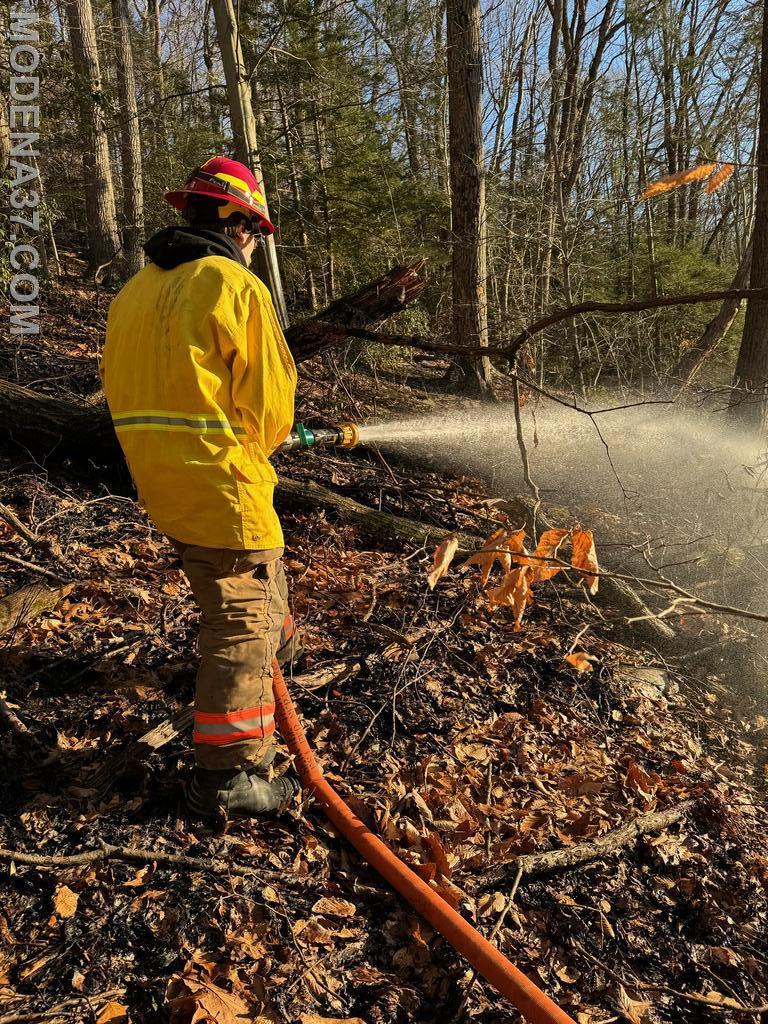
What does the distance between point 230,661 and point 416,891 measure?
1.11 m

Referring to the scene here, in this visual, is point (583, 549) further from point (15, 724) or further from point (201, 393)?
point (15, 724)

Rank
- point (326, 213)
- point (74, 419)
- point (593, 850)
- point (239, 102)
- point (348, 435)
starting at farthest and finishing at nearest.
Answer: point (326, 213) → point (239, 102) → point (74, 419) → point (348, 435) → point (593, 850)

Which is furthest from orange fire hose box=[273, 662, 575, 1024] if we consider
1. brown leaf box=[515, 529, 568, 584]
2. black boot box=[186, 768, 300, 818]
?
brown leaf box=[515, 529, 568, 584]

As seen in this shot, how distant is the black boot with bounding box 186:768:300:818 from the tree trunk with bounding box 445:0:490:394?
286 inches

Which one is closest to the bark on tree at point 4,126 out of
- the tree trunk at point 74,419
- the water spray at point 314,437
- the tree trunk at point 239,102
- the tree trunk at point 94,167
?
the tree trunk at point 94,167

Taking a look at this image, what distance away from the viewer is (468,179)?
9055 mm

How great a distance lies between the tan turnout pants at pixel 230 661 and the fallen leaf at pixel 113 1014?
0.79m

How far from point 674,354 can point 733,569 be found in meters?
9.25

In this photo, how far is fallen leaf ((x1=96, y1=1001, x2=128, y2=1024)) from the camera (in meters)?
1.85

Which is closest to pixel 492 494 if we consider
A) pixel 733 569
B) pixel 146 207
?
pixel 733 569

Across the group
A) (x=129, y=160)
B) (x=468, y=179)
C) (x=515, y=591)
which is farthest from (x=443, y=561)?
(x=129, y=160)

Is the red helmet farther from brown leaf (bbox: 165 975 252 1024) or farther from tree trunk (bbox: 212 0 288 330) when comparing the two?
tree trunk (bbox: 212 0 288 330)

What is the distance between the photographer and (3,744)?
2.78m

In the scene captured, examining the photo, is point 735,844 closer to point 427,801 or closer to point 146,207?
point 427,801
